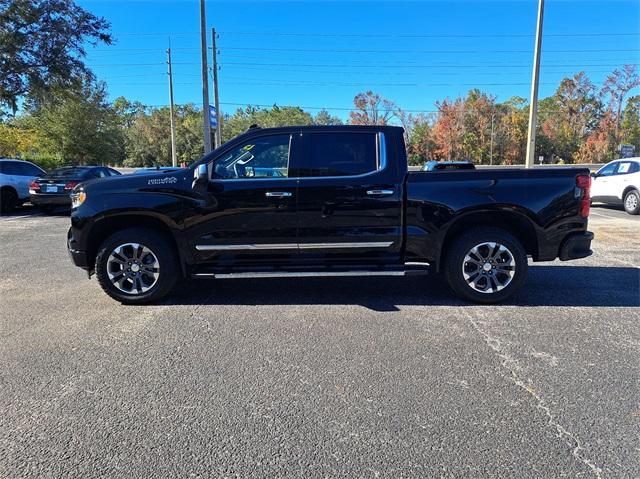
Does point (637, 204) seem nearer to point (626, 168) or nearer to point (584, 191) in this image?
point (626, 168)

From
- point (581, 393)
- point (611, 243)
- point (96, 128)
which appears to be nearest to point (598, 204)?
point (611, 243)

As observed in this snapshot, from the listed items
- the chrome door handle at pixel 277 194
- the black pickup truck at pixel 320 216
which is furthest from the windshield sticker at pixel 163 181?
the chrome door handle at pixel 277 194

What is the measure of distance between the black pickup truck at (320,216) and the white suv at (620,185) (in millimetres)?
9929

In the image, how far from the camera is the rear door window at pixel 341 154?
16.9 ft

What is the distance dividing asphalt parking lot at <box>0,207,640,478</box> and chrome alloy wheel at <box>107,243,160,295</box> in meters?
0.27

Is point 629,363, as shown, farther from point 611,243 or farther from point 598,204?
point 598,204

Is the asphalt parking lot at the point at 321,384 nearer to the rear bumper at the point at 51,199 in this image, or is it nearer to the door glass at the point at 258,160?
the door glass at the point at 258,160

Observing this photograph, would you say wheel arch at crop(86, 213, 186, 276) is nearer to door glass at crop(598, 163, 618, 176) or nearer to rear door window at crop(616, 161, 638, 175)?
rear door window at crop(616, 161, 638, 175)

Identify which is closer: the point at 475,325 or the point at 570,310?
the point at 475,325

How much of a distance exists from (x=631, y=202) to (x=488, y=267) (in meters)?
10.8

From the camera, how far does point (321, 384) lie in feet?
11.1

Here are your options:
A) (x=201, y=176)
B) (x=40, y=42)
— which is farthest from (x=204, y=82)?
(x=201, y=176)

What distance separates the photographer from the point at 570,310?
4.98 metres

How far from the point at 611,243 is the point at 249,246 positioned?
732 cm
